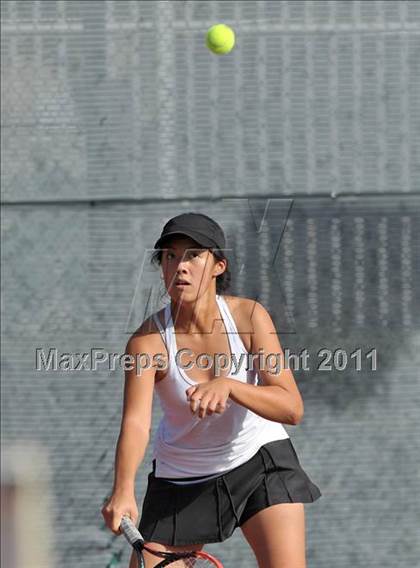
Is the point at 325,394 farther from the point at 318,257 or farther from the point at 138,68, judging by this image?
the point at 138,68

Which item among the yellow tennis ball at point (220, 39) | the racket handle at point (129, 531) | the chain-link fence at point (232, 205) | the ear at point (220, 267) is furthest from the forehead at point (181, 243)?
the yellow tennis ball at point (220, 39)

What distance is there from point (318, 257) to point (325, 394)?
51 cm

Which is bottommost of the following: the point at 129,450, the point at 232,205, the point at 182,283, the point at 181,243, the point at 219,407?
the point at 129,450

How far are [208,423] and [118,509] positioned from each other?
0.40m

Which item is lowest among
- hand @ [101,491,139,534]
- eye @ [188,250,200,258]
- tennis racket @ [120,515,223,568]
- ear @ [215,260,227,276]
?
tennis racket @ [120,515,223,568]

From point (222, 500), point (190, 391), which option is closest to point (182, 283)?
point (190, 391)

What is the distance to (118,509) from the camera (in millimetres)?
2791

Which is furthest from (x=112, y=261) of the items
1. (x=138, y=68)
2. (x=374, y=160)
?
(x=374, y=160)

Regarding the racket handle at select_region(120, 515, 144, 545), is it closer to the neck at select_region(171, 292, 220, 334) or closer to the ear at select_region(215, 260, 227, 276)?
Result: the neck at select_region(171, 292, 220, 334)

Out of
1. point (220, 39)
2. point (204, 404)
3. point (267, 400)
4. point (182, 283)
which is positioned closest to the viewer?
point (204, 404)

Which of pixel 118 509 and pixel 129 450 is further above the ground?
pixel 129 450

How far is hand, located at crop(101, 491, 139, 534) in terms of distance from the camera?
2785 mm

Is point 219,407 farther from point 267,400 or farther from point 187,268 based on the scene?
point 187,268

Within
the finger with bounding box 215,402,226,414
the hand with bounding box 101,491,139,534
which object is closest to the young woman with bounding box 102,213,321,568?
the hand with bounding box 101,491,139,534
